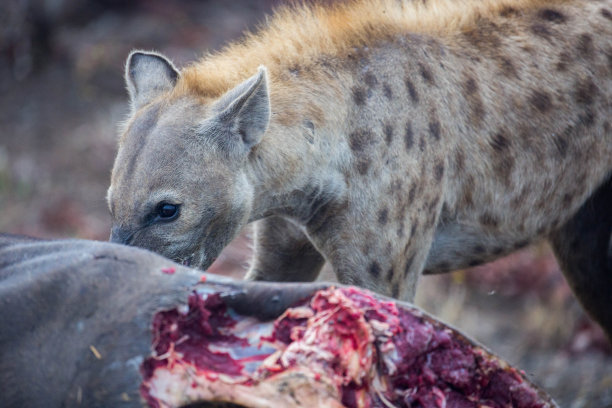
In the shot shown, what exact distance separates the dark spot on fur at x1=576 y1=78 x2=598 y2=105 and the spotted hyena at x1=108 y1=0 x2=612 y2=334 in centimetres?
1

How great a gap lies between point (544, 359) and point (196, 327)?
4134 millimetres

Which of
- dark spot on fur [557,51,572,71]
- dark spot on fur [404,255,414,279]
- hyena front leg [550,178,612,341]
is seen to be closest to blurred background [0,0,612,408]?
hyena front leg [550,178,612,341]

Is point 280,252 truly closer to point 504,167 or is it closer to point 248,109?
point 248,109

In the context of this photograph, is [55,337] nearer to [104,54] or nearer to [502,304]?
[502,304]

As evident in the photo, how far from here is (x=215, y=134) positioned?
132 inches

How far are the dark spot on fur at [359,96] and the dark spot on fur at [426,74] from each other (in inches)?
11.9

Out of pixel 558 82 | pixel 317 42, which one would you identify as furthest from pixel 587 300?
pixel 317 42

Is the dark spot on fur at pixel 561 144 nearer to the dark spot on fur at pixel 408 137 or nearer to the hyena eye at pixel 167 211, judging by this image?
the dark spot on fur at pixel 408 137

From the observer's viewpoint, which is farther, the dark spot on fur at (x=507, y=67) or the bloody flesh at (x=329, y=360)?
the dark spot on fur at (x=507, y=67)

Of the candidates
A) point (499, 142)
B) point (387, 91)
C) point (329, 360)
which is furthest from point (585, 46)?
point (329, 360)

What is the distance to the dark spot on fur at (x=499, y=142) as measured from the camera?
3.93 meters

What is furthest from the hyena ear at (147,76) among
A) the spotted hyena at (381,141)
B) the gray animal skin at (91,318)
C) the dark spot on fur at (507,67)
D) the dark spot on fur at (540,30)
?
the dark spot on fur at (540,30)

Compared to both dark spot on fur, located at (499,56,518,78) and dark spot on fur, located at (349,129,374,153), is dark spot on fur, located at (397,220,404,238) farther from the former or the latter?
dark spot on fur, located at (499,56,518,78)

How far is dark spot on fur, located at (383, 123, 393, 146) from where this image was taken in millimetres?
A: 3592
